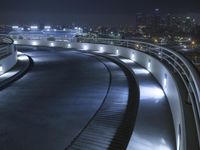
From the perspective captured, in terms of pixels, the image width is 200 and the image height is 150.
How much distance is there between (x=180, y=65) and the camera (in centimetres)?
911

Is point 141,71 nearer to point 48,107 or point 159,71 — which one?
point 159,71

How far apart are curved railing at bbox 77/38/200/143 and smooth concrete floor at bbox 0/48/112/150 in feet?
8.40

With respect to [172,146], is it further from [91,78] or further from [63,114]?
[91,78]

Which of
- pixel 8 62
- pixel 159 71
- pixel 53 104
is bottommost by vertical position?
pixel 53 104

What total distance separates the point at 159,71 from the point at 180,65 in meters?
3.41

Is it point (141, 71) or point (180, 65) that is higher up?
point (180, 65)

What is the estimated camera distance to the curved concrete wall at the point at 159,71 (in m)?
6.01

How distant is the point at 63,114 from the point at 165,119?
2.72 meters

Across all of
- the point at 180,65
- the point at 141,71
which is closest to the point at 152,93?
the point at 180,65

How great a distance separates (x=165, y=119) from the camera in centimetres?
790

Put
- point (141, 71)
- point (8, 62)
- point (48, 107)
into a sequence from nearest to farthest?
1. point (48, 107)
2. point (141, 71)
3. point (8, 62)

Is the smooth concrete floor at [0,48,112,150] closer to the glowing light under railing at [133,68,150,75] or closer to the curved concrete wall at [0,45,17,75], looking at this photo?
the curved concrete wall at [0,45,17,75]

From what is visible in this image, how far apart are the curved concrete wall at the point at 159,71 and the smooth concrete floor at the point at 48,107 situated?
2088 mm

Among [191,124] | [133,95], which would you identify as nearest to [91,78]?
[133,95]
